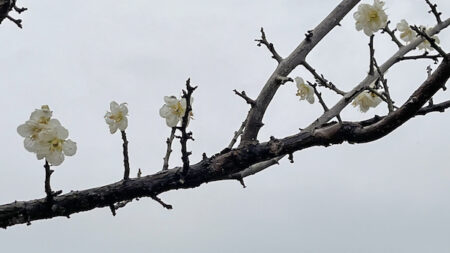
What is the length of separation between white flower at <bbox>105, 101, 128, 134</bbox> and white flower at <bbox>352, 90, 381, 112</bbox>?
7.04 ft

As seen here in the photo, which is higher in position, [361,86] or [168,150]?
[361,86]

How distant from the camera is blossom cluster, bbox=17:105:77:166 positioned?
2902mm

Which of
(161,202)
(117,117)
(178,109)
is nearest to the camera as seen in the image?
(161,202)

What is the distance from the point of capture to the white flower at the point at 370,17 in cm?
428

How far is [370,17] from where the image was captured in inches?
169

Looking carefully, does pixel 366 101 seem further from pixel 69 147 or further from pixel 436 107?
pixel 69 147

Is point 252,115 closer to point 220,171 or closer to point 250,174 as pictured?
point 250,174

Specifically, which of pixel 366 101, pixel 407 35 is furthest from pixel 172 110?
pixel 407 35

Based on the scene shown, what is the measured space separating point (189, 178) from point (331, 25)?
6.41ft

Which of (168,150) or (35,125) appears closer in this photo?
(35,125)

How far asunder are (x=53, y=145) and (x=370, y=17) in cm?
271

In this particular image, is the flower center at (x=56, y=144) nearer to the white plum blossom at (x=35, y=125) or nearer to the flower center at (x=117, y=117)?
the white plum blossom at (x=35, y=125)

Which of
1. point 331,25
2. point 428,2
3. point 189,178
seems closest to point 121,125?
point 189,178

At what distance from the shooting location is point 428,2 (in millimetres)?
3299
